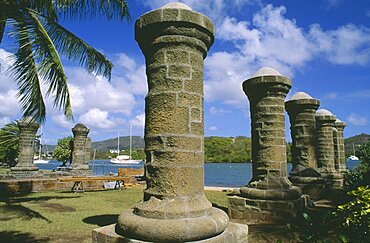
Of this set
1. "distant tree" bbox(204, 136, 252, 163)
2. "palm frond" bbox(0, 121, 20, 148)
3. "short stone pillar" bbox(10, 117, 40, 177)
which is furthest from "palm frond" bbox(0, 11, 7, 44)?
"distant tree" bbox(204, 136, 252, 163)

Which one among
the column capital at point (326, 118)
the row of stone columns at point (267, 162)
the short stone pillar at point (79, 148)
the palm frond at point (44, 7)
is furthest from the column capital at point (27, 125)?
the column capital at point (326, 118)

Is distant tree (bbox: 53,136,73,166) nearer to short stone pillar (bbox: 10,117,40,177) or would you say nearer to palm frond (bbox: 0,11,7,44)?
short stone pillar (bbox: 10,117,40,177)

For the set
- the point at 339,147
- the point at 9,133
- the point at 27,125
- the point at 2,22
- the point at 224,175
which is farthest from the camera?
the point at 224,175

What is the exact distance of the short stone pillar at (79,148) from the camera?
1590 cm

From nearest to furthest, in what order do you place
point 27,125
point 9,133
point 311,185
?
point 311,185, point 27,125, point 9,133

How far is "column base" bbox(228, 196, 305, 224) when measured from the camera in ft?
20.8

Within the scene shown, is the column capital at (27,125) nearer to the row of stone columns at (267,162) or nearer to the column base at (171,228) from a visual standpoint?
the row of stone columns at (267,162)

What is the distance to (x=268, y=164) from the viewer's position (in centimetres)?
672

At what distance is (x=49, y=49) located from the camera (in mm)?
6887

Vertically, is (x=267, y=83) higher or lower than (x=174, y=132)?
higher

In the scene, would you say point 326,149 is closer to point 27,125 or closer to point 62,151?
point 27,125

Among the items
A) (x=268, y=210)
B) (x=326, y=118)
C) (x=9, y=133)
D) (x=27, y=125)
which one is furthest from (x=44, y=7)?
(x=9, y=133)

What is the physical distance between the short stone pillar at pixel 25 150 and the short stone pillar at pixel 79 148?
195 cm

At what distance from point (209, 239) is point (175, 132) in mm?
1190
